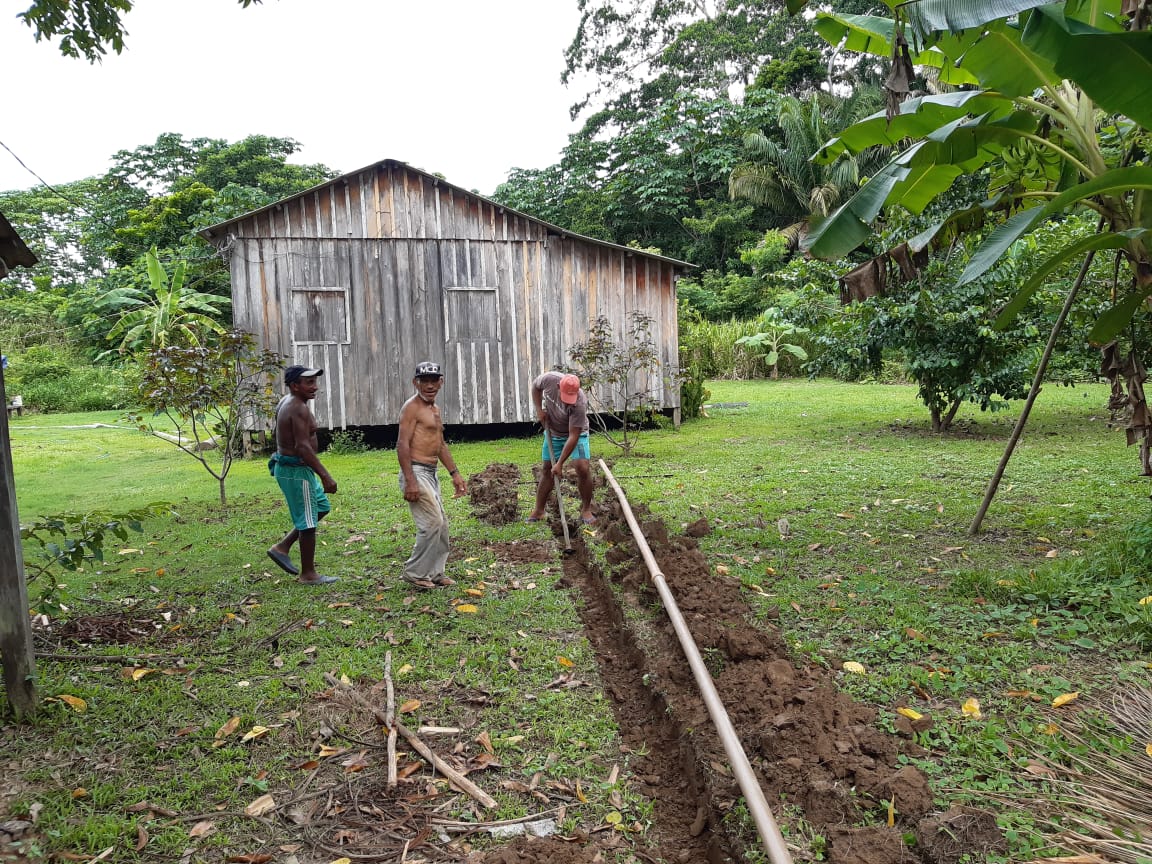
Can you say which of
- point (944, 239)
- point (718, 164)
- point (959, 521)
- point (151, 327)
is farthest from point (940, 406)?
point (718, 164)

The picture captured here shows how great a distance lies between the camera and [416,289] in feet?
46.3

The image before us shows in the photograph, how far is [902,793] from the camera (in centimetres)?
316

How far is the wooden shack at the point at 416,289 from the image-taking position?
535 inches

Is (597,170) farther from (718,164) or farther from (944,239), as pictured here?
(944,239)

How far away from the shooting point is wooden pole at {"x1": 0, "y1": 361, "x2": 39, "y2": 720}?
382 cm

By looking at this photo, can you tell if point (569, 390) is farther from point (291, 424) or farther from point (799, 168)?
point (799, 168)

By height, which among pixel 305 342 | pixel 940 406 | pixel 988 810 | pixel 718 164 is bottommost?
pixel 988 810

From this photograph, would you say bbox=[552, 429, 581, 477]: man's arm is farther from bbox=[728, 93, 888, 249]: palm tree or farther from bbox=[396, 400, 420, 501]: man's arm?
bbox=[728, 93, 888, 249]: palm tree

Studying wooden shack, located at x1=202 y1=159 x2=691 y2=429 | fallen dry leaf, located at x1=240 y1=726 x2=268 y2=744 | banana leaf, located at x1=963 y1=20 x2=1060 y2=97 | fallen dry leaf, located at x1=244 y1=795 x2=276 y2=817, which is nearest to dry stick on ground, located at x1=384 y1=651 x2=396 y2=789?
fallen dry leaf, located at x1=244 y1=795 x2=276 y2=817

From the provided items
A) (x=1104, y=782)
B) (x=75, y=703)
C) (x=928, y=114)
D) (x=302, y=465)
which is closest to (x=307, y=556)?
(x=302, y=465)

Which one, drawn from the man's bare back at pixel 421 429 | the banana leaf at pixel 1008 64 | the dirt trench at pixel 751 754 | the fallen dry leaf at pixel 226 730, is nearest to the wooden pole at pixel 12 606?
the fallen dry leaf at pixel 226 730

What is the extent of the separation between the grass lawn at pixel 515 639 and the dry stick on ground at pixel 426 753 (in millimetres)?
A: 69

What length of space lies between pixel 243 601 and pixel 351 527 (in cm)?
234

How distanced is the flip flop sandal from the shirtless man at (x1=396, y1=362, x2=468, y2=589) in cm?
111
